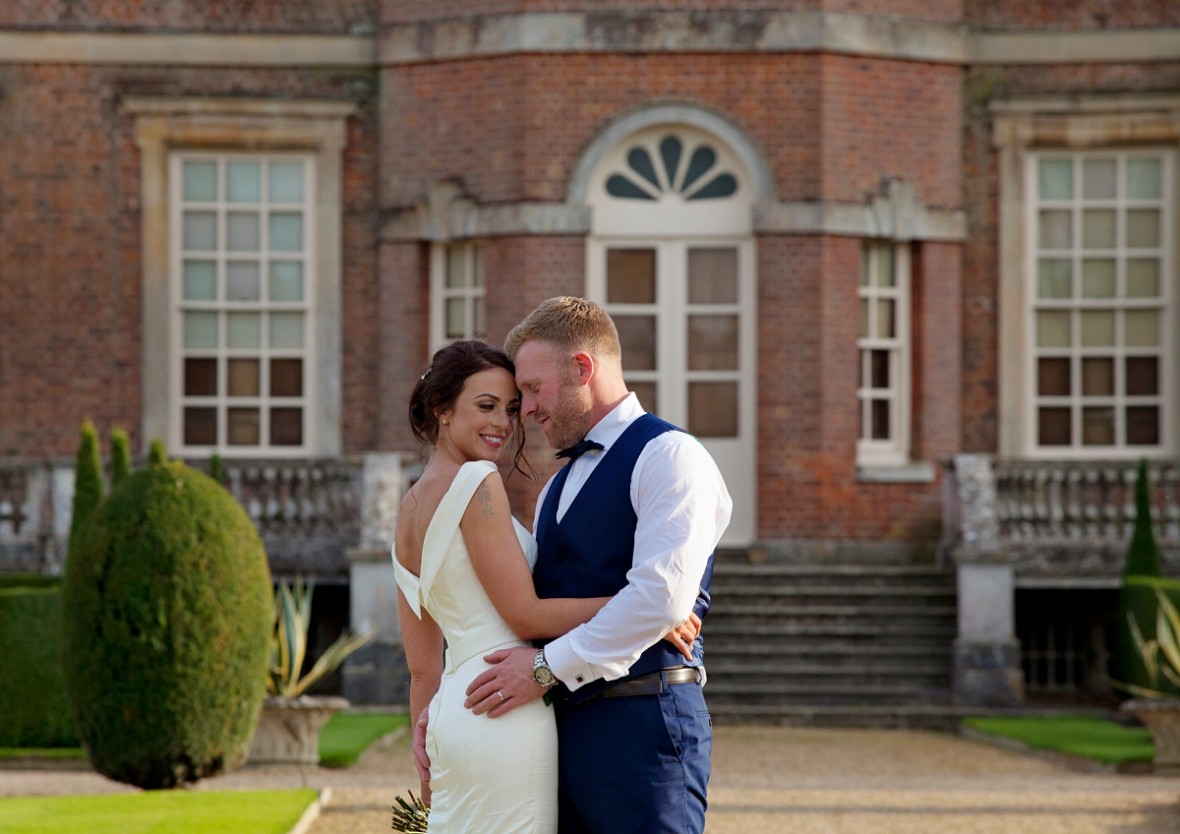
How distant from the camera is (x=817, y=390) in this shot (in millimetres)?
16578

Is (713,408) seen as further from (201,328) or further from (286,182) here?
(201,328)

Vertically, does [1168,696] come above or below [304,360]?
below

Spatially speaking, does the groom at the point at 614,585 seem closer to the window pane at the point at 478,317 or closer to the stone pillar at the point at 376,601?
the stone pillar at the point at 376,601

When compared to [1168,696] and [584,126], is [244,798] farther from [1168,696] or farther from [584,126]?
[584,126]

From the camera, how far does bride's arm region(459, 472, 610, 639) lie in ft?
15.5

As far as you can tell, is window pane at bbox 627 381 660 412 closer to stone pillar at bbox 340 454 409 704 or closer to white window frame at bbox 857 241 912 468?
white window frame at bbox 857 241 912 468

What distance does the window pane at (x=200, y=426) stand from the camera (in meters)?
17.9

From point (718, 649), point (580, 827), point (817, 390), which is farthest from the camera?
point (817, 390)

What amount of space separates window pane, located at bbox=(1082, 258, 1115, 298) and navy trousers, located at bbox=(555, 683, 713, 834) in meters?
13.7

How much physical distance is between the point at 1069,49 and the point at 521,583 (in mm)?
14003

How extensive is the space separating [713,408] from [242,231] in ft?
14.9

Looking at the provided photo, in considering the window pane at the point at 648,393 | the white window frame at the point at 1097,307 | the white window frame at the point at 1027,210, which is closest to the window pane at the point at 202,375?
the window pane at the point at 648,393

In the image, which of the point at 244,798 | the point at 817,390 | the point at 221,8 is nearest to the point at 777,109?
the point at 817,390

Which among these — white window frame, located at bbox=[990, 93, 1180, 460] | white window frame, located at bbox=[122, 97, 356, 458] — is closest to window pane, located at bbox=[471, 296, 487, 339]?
white window frame, located at bbox=[122, 97, 356, 458]
